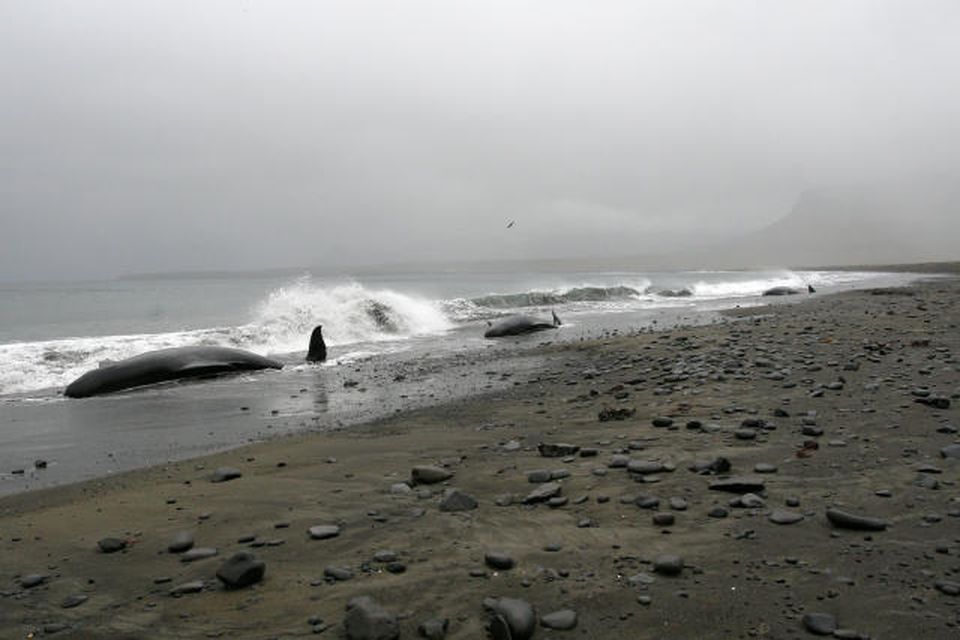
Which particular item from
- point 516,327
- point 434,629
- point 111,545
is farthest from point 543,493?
point 516,327

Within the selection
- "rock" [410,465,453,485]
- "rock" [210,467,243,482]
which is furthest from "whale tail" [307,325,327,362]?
"rock" [410,465,453,485]

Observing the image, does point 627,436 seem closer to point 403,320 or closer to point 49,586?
point 49,586

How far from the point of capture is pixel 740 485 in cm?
458

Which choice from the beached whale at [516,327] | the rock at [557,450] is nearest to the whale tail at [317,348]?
the beached whale at [516,327]

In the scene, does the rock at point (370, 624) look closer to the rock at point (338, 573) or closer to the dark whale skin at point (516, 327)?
the rock at point (338, 573)

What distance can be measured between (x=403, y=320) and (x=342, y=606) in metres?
21.0

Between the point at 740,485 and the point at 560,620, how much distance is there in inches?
86.4

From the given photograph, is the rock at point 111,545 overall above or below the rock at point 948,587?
below

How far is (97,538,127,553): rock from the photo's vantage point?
4.23 meters

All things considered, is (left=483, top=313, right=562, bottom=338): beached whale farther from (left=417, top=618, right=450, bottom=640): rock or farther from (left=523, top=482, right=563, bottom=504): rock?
(left=417, top=618, right=450, bottom=640): rock

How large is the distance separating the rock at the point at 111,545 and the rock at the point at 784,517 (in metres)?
4.20

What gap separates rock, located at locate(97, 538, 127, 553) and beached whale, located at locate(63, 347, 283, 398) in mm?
9168

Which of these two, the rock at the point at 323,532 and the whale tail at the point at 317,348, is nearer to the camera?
the rock at the point at 323,532

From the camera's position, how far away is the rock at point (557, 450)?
5953 mm
